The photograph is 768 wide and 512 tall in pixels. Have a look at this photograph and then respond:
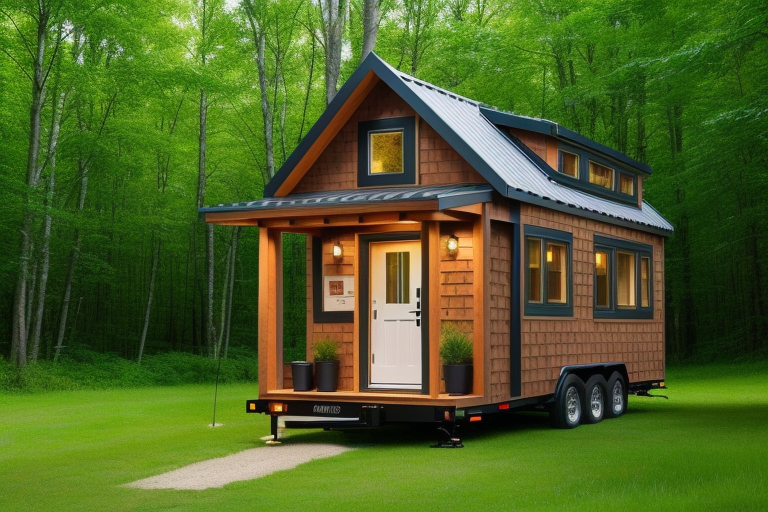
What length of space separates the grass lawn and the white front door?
95 cm

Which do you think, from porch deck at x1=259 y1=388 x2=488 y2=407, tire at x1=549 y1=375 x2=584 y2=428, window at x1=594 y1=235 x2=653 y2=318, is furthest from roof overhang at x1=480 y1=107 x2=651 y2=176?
porch deck at x1=259 y1=388 x2=488 y2=407

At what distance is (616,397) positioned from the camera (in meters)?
16.1

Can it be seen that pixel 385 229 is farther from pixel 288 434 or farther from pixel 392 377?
pixel 288 434

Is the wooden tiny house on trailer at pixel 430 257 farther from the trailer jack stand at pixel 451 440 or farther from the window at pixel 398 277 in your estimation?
the trailer jack stand at pixel 451 440

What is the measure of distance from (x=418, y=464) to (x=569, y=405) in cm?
457

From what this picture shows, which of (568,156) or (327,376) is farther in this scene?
(568,156)

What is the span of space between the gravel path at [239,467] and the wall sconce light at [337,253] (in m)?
2.93

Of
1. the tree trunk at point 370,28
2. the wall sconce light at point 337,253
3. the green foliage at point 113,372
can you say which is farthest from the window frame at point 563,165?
the green foliage at point 113,372

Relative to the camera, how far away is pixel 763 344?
31438 millimetres

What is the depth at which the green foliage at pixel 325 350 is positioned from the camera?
13383 mm

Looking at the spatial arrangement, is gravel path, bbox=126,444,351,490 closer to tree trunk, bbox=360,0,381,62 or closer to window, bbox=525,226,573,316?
window, bbox=525,226,573,316

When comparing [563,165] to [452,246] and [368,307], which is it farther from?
[368,307]

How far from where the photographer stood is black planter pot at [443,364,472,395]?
40.0 ft

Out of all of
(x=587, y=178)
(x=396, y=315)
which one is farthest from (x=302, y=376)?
(x=587, y=178)
